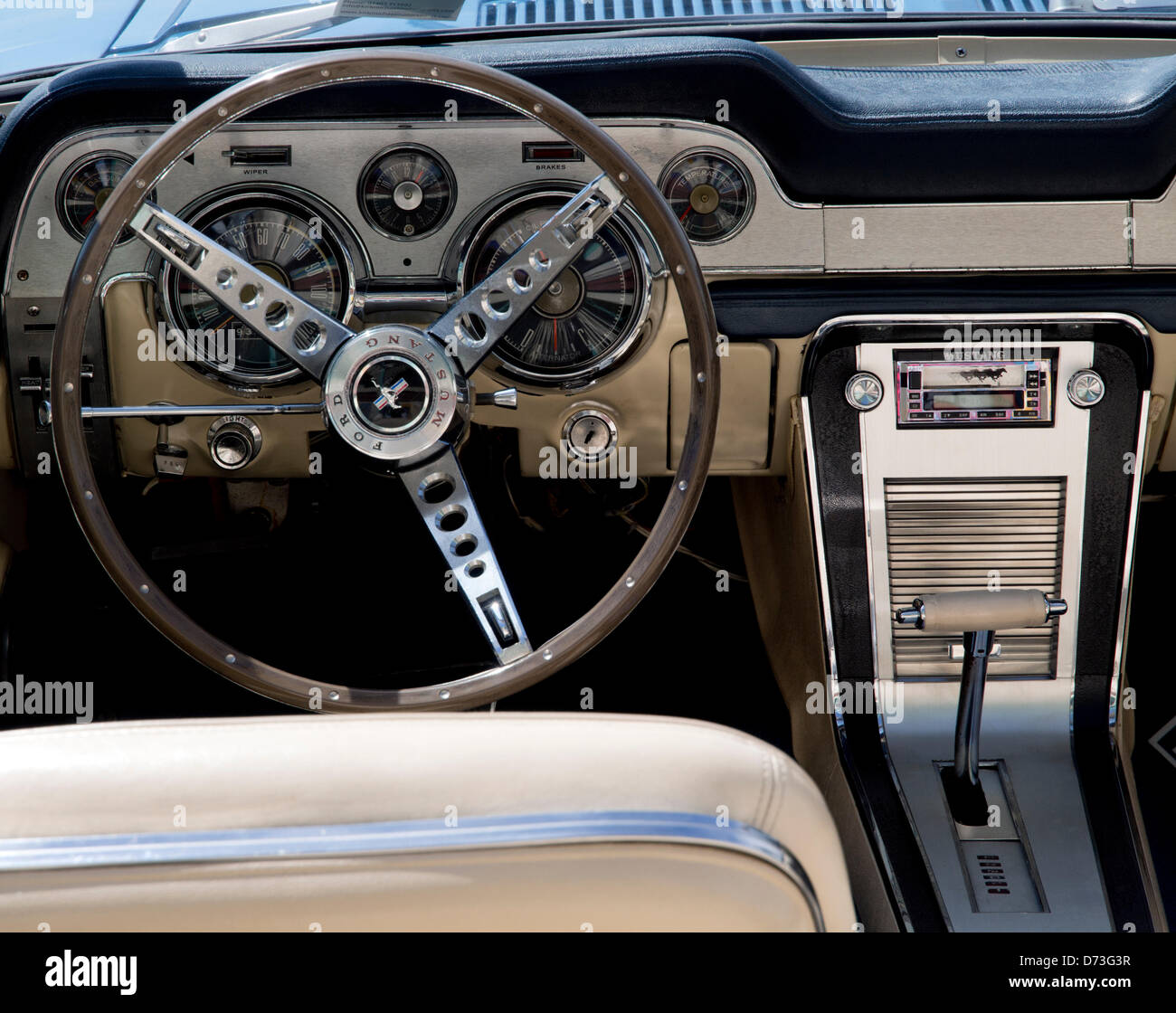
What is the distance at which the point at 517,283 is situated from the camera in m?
1.68

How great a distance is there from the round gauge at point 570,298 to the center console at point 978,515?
310 millimetres

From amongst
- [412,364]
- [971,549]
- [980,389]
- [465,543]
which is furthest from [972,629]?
[412,364]

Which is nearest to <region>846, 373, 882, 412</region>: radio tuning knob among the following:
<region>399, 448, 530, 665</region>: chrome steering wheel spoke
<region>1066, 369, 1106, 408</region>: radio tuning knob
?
<region>1066, 369, 1106, 408</region>: radio tuning knob

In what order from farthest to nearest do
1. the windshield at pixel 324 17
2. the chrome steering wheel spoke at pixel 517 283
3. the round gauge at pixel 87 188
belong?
the windshield at pixel 324 17, the round gauge at pixel 87 188, the chrome steering wheel spoke at pixel 517 283

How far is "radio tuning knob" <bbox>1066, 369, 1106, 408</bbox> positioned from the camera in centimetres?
190

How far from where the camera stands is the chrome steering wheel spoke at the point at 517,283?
5.36 feet

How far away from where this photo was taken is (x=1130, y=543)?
193 centimetres

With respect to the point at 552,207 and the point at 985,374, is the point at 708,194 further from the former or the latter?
the point at 985,374

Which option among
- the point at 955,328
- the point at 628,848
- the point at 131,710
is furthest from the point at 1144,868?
the point at 131,710

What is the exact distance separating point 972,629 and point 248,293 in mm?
1098

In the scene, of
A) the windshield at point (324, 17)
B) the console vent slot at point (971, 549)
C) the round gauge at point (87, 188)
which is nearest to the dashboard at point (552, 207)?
the round gauge at point (87, 188)

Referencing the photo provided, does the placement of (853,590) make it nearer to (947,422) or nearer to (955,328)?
(947,422)

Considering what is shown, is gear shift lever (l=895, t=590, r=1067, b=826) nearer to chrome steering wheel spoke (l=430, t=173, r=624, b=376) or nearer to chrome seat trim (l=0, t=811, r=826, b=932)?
chrome steering wheel spoke (l=430, t=173, r=624, b=376)

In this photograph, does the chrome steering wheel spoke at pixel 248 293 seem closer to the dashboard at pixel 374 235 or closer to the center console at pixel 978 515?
the dashboard at pixel 374 235
